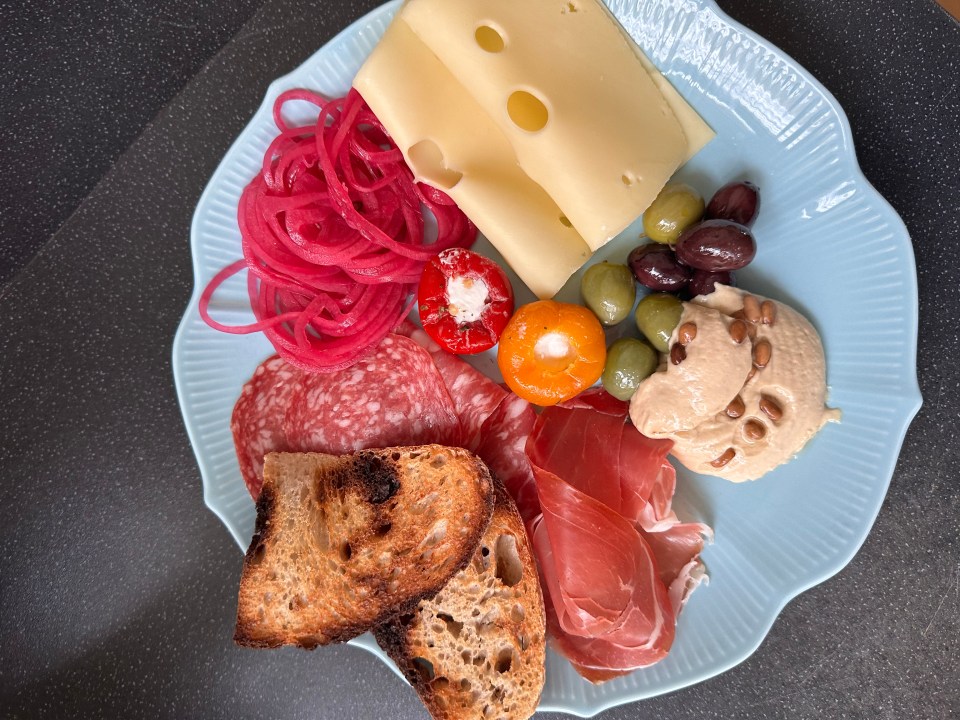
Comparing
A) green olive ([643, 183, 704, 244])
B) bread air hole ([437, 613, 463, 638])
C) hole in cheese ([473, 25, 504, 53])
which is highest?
hole in cheese ([473, 25, 504, 53])

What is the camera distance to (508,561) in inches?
47.8

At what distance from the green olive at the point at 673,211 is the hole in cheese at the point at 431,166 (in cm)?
36

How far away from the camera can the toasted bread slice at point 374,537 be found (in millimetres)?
1136

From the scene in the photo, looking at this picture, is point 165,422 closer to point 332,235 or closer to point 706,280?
point 332,235

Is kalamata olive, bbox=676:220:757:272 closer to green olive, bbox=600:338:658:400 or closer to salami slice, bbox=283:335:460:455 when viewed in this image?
green olive, bbox=600:338:658:400

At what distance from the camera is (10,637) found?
58.1 inches

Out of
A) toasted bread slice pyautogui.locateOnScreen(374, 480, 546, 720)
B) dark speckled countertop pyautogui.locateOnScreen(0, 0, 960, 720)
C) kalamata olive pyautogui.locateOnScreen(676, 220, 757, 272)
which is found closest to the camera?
kalamata olive pyautogui.locateOnScreen(676, 220, 757, 272)

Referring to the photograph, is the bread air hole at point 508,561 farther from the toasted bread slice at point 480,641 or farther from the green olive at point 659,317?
the green olive at point 659,317

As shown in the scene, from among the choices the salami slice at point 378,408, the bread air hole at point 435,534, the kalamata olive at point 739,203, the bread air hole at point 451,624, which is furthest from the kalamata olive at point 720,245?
the bread air hole at point 451,624

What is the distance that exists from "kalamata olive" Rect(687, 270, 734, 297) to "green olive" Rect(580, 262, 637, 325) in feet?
0.35

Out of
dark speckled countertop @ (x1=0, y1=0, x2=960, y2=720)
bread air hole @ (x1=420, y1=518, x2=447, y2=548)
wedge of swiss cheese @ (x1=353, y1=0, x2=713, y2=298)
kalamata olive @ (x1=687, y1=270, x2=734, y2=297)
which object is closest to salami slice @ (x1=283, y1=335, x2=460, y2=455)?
bread air hole @ (x1=420, y1=518, x2=447, y2=548)

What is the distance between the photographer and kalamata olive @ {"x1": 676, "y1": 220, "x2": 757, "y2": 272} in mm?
1047

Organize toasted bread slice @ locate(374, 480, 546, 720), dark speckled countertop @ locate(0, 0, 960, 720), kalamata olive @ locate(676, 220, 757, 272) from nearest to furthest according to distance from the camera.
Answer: kalamata olive @ locate(676, 220, 757, 272) < toasted bread slice @ locate(374, 480, 546, 720) < dark speckled countertop @ locate(0, 0, 960, 720)

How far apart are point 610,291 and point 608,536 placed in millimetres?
459
